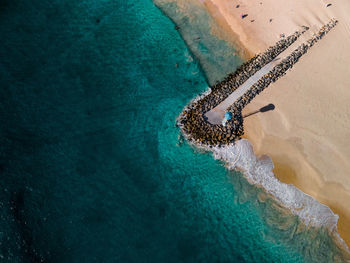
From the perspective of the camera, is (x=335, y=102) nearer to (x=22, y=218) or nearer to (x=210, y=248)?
(x=210, y=248)

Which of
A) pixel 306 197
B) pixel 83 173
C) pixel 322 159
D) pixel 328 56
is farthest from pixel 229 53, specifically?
pixel 83 173

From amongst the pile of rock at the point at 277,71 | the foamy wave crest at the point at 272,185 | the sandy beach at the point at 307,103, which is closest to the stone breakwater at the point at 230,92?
the pile of rock at the point at 277,71

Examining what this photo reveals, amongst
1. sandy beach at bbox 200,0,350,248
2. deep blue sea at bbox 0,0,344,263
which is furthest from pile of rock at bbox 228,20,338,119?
deep blue sea at bbox 0,0,344,263

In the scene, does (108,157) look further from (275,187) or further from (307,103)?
(307,103)

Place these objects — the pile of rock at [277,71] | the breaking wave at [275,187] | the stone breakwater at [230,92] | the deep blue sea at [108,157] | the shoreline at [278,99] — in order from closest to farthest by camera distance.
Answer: the deep blue sea at [108,157], the breaking wave at [275,187], the shoreline at [278,99], the stone breakwater at [230,92], the pile of rock at [277,71]

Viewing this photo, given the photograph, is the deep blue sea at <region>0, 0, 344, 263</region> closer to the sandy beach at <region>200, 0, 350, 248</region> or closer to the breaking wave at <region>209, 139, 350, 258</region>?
the breaking wave at <region>209, 139, 350, 258</region>

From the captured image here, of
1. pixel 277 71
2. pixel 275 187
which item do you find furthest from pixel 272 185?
pixel 277 71

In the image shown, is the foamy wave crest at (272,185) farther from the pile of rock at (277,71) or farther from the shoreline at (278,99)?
the pile of rock at (277,71)
